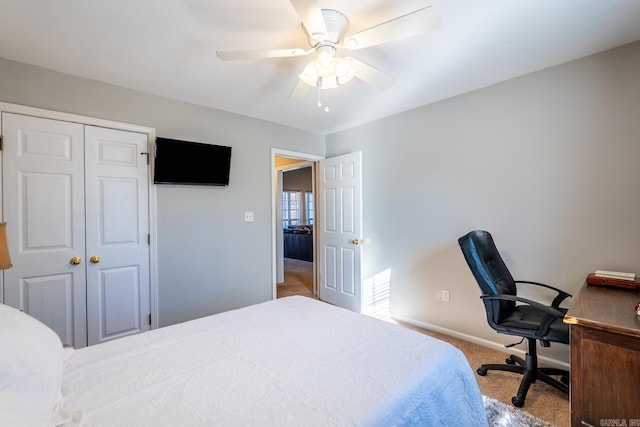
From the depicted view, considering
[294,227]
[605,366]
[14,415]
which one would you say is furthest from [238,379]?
[294,227]

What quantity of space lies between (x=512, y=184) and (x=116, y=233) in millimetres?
3409

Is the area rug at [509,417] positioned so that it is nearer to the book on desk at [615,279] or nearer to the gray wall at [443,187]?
the gray wall at [443,187]

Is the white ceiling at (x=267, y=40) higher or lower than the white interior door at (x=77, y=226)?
higher

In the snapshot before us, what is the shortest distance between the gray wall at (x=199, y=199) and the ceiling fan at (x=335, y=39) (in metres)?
1.41

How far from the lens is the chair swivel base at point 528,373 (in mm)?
1837

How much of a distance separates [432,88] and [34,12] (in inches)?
109

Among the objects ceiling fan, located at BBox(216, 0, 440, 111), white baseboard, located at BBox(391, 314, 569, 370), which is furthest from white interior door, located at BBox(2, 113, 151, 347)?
white baseboard, located at BBox(391, 314, 569, 370)

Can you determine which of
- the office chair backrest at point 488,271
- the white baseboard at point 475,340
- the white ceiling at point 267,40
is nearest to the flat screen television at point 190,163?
the white ceiling at point 267,40

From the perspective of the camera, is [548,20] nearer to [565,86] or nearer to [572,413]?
[565,86]

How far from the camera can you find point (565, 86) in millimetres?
2131

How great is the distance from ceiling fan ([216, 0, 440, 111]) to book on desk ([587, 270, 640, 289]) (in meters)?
1.84

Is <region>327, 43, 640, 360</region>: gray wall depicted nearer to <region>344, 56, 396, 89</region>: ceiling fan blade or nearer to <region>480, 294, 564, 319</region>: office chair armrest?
<region>480, 294, 564, 319</region>: office chair armrest

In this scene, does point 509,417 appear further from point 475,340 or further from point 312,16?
point 312,16

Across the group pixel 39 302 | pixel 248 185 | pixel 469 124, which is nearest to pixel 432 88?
pixel 469 124
